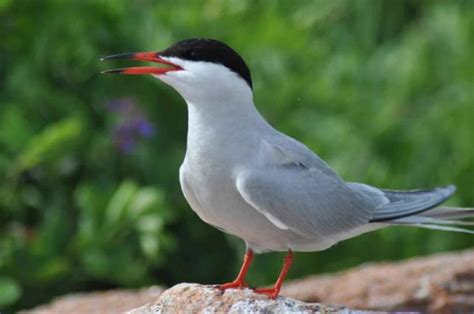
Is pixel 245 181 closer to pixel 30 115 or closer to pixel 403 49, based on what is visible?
pixel 30 115

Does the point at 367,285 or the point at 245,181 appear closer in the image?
the point at 245,181

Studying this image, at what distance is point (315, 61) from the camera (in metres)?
7.27

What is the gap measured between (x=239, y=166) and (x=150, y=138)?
3.11 metres

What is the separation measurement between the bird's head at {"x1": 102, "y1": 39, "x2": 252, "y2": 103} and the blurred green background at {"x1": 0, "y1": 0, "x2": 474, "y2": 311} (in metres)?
2.53

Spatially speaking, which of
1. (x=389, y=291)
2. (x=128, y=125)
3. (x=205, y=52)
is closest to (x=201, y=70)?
(x=205, y=52)

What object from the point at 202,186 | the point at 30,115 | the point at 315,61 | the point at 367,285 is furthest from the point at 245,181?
the point at 315,61

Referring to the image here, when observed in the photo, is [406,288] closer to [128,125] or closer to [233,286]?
[233,286]

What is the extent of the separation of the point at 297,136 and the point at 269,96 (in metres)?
0.26

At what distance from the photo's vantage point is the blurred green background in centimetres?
603

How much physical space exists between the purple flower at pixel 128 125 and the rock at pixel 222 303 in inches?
113

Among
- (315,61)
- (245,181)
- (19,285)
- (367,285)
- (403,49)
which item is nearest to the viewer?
(245,181)

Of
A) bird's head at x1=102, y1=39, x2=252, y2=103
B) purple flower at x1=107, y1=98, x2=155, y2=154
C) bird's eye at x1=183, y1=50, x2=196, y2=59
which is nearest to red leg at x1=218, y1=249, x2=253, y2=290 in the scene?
bird's head at x1=102, y1=39, x2=252, y2=103

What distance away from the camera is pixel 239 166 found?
3.39m

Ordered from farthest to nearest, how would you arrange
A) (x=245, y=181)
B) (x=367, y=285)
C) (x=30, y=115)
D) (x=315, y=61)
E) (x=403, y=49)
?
1. (x=403, y=49)
2. (x=315, y=61)
3. (x=30, y=115)
4. (x=367, y=285)
5. (x=245, y=181)
